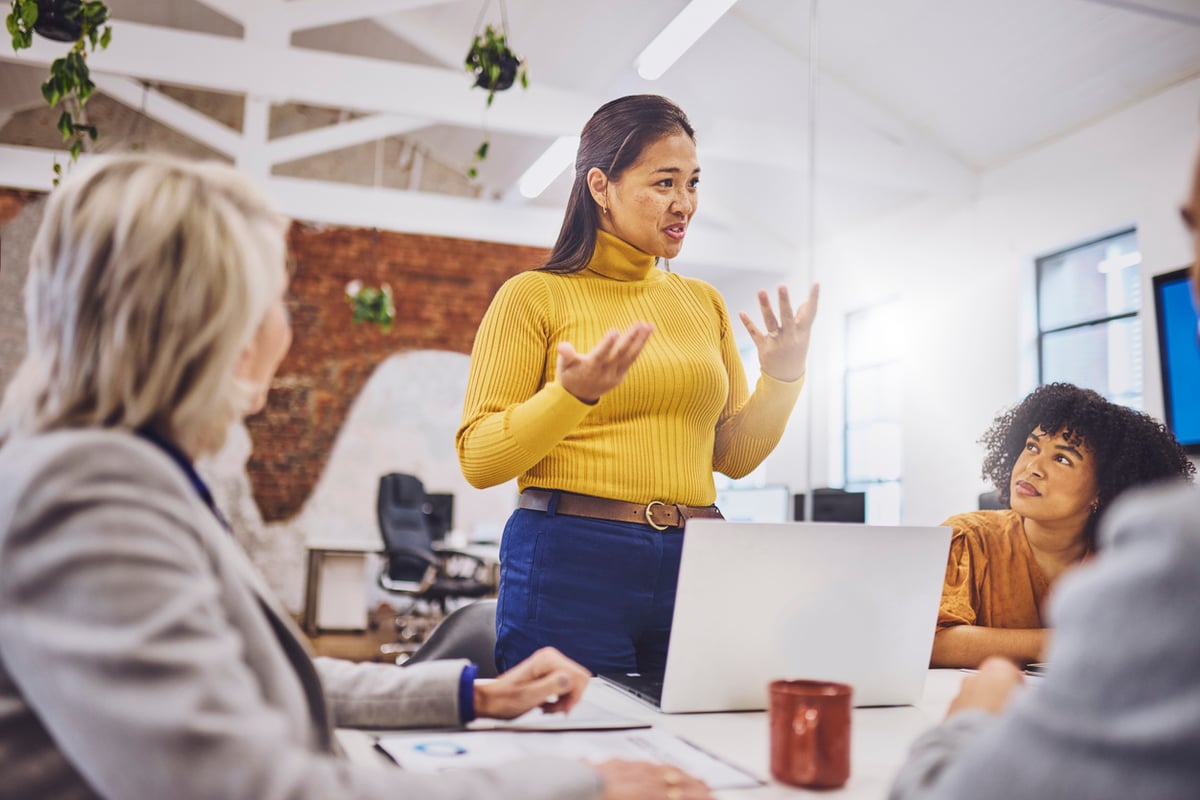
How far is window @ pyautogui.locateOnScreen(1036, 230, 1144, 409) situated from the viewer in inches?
203

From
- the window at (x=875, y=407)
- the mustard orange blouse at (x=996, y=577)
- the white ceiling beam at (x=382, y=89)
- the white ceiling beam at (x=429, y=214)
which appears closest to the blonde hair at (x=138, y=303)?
the mustard orange blouse at (x=996, y=577)

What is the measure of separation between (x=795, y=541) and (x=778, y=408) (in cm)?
53

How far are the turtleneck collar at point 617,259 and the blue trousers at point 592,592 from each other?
44 cm

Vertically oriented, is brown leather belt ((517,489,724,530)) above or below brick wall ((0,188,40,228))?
below

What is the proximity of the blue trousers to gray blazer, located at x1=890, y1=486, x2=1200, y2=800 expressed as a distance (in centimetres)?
84

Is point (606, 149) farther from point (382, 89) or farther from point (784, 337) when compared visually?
point (382, 89)

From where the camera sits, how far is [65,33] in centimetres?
343

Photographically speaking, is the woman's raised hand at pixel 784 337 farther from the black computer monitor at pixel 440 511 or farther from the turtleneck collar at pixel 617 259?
the black computer monitor at pixel 440 511

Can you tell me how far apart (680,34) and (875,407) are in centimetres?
353

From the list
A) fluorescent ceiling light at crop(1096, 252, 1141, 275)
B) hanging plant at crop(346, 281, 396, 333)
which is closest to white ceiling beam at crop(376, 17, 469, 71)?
hanging plant at crop(346, 281, 396, 333)

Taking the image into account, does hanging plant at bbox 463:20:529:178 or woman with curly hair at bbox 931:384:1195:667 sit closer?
woman with curly hair at bbox 931:384:1195:667

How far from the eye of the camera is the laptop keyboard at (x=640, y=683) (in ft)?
3.71

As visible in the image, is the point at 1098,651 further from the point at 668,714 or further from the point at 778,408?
the point at 778,408

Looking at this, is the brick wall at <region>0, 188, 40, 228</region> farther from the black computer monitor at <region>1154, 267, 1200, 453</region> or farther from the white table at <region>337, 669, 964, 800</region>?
the white table at <region>337, 669, 964, 800</region>
